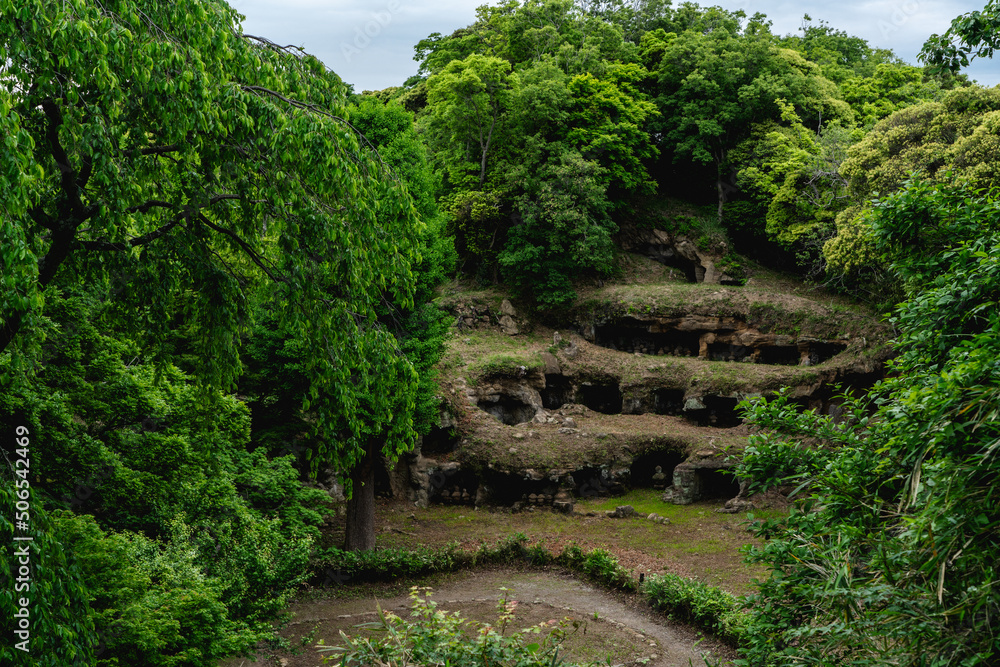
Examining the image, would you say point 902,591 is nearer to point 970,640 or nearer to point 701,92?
point 970,640

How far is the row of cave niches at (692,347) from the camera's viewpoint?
31.6 meters

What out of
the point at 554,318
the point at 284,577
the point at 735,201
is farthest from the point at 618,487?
the point at 735,201

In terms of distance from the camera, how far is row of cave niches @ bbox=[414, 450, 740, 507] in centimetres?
2670

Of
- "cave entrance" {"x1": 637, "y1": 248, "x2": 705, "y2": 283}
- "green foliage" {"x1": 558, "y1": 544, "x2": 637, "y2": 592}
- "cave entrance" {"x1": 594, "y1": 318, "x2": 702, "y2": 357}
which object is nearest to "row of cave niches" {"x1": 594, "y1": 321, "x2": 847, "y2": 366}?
"cave entrance" {"x1": 594, "y1": 318, "x2": 702, "y2": 357}

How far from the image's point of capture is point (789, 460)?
7.11 m

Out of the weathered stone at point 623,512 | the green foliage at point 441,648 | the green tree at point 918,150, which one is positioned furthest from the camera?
the weathered stone at point 623,512

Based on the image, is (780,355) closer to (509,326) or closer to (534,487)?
(509,326)

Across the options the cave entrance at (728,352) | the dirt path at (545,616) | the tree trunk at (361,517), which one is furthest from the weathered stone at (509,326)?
the dirt path at (545,616)

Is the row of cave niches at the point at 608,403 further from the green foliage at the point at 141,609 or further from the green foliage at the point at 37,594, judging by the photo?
the green foliage at the point at 37,594

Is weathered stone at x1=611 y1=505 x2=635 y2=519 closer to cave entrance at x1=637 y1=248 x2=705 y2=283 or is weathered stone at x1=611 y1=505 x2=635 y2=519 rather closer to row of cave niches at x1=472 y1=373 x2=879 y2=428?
row of cave niches at x1=472 y1=373 x2=879 y2=428

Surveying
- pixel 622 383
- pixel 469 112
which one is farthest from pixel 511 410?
pixel 469 112

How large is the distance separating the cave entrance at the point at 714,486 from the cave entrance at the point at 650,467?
1.45m

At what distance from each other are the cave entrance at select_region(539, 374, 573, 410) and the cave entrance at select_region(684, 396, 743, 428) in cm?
524

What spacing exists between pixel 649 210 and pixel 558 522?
70.9 feet
